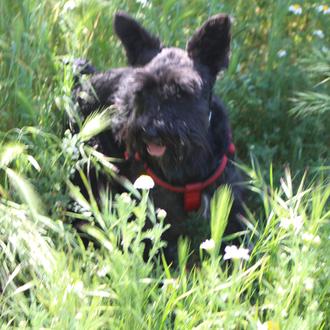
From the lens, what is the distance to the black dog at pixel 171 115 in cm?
269

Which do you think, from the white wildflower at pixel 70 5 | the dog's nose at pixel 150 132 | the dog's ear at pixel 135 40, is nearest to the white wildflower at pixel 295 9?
the dog's ear at pixel 135 40

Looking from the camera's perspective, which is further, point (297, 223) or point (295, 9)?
point (295, 9)

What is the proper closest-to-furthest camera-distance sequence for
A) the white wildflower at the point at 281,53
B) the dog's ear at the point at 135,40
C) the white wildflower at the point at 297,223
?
the white wildflower at the point at 297,223, the dog's ear at the point at 135,40, the white wildflower at the point at 281,53

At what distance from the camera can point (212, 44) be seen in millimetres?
2832

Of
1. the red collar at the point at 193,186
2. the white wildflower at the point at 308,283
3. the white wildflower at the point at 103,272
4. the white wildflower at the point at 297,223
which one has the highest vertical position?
the white wildflower at the point at 297,223

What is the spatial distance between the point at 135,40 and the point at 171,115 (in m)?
0.46

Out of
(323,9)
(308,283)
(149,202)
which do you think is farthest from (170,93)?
(323,9)

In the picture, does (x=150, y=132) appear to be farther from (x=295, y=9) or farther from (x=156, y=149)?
(x=295, y=9)

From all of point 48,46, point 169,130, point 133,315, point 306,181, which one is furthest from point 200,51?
point 133,315

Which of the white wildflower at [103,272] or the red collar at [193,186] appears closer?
the white wildflower at [103,272]

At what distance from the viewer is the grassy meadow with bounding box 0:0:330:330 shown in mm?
1997

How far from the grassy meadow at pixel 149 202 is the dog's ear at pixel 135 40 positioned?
158mm

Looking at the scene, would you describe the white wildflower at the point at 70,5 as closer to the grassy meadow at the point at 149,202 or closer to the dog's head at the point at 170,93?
the grassy meadow at the point at 149,202

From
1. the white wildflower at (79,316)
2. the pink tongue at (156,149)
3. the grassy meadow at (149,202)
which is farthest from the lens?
the pink tongue at (156,149)
